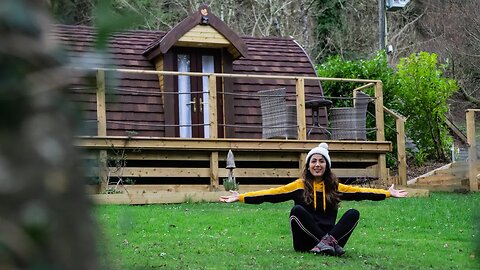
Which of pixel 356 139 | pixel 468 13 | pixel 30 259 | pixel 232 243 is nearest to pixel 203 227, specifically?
pixel 232 243

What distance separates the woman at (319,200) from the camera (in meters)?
8.28

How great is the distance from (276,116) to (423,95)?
442 centimetres

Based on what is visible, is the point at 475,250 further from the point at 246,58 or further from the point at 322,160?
the point at 246,58

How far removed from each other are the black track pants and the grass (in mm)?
170

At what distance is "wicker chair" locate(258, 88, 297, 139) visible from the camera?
1611 cm

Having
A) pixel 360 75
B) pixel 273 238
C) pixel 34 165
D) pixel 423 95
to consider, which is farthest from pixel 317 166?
pixel 360 75

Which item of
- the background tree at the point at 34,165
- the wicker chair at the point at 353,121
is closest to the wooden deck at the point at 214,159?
the wicker chair at the point at 353,121

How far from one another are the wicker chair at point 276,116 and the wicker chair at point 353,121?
1.08m

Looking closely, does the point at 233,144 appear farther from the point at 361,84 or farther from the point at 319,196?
the point at 319,196

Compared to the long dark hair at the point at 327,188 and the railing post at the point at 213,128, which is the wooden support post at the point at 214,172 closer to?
the railing post at the point at 213,128

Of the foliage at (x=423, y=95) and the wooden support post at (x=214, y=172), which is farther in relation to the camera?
the foliage at (x=423, y=95)

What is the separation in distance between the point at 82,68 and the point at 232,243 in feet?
27.3

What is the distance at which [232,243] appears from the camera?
916cm

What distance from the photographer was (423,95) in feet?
62.9
